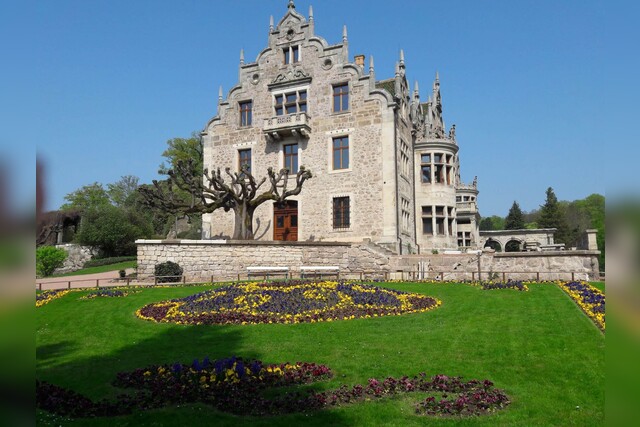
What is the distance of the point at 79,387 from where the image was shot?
7.98m

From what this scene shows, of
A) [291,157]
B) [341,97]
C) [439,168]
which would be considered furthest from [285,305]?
[439,168]

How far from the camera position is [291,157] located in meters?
35.4

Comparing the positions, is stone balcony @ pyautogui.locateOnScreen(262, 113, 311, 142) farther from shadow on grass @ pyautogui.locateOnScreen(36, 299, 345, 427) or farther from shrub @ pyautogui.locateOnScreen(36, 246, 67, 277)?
shadow on grass @ pyautogui.locateOnScreen(36, 299, 345, 427)

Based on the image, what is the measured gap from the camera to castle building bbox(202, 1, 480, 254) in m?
32.5

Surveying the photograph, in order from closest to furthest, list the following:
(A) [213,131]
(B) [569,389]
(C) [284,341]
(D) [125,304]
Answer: (B) [569,389] → (C) [284,341] → (D) [125,304] → (A) [213,131]

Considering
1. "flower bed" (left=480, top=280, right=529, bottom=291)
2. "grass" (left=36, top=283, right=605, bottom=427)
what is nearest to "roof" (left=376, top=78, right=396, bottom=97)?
"flower bed" (left=480, top=280, right=529, bottom=291)

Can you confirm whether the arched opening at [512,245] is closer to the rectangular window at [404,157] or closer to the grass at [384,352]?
the rectangular window at [404,157]

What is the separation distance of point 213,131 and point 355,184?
13.0m

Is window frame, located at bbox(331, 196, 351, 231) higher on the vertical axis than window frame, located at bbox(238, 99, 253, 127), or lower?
lower

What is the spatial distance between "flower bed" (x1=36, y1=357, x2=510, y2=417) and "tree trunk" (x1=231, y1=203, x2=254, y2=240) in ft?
68.0

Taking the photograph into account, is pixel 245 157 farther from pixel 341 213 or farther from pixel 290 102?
pixel 341 213

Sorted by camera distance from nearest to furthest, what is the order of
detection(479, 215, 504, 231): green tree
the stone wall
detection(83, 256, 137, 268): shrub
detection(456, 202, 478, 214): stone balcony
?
detection(83, 256, 137, 268): shrub, the stone wall, detection(456, 202, 478, 214): stone balcony, detection(479, 215, 504, 231): green tree
